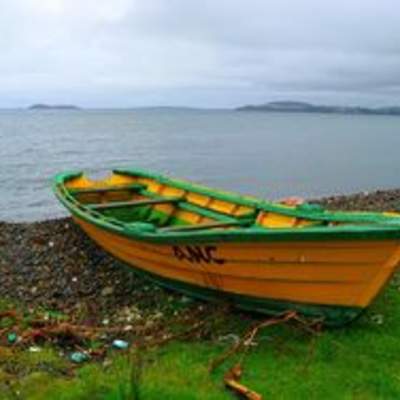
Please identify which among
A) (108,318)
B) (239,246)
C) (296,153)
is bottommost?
(296,153)

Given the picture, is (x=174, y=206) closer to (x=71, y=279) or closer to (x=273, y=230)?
(x=71, y=279)

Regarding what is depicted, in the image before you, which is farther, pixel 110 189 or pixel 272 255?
pixel 110 189

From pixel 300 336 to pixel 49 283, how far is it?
4.65 m

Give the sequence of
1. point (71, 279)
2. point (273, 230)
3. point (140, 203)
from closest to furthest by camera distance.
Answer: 1. point (273, 230)
2. point (71, 279)
3. point (140, 203)

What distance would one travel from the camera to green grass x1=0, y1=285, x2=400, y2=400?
7.40 metres

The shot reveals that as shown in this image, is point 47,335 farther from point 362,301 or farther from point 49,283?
point 362,301

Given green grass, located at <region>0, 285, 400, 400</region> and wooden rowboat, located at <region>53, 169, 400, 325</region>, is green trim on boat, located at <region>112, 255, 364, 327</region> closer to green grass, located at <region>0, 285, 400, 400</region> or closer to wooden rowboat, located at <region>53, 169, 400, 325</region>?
wooden rowboat, located at <region>53, 169, 400, 325</region>

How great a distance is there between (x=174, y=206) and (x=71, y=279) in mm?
2604

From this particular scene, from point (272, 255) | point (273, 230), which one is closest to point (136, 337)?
point (272, 255)

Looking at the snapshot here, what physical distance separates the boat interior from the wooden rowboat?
0.03m

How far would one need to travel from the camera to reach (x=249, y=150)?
83812 millimetres

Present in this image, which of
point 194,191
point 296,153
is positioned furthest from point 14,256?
point 296,153

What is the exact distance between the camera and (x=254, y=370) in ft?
26.1

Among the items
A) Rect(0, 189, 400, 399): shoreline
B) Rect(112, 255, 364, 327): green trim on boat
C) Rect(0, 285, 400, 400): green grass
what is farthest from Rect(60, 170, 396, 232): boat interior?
Rect(0, 285, 400, 400): green grass
